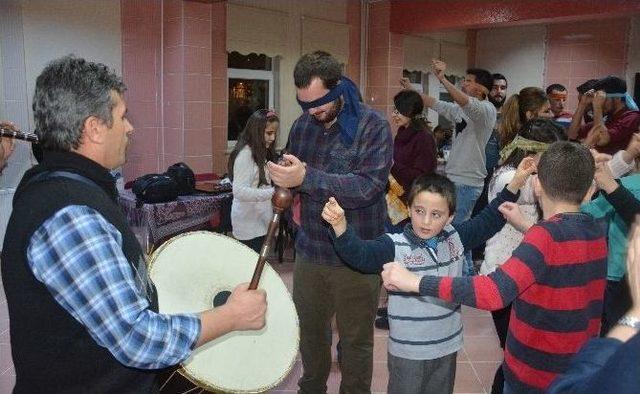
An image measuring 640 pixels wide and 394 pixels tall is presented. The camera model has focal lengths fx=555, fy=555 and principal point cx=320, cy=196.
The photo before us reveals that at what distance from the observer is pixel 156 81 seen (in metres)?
6.27

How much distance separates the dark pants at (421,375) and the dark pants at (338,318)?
316mm

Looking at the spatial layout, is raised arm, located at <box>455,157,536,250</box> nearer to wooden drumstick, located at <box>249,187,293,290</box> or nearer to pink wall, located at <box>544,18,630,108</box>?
wooden drumstick, located at <box>249,187,293,290</box>

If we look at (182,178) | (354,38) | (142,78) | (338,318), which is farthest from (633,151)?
(354,38)

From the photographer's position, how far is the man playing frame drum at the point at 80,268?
1.08 meters

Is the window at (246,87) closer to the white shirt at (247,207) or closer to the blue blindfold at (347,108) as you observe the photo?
the white shirt at (247,207)

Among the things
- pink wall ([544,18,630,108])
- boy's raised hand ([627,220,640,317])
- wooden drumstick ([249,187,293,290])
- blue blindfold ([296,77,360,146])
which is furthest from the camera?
pink wall ([544,18,630,108])

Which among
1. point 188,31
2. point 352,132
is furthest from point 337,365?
point 188,31

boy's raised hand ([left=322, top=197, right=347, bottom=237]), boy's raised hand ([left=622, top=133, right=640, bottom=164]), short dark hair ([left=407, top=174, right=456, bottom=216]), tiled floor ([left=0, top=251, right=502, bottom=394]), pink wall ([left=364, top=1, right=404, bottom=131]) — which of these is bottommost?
tiled floor ([left=0, top=251, right=502, bottom=394])

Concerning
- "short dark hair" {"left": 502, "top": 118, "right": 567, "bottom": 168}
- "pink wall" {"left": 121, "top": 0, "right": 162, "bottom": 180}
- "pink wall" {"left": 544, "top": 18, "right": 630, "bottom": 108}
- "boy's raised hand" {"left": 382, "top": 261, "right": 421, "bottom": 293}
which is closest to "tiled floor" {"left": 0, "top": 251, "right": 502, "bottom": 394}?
"short dark hair" {"left": 502, "top": 118, "right": 567, "bottom": 168}

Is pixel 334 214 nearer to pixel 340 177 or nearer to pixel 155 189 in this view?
pixel 340 177

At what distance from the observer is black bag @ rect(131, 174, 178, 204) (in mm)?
4480

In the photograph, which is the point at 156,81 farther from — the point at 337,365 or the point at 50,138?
the point at 50,138

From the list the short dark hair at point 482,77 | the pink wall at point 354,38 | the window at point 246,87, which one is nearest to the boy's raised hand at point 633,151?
the short dark hair at point 482,77

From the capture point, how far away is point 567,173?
162cm
